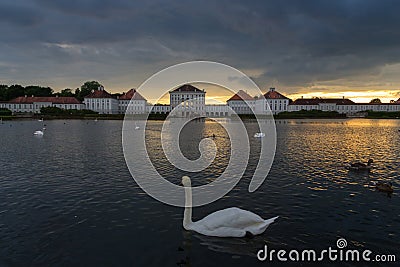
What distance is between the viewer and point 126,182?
16578mm

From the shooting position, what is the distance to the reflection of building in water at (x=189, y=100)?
167 metres

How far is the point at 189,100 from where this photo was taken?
174500 millimetres

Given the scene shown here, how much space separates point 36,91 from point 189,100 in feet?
281

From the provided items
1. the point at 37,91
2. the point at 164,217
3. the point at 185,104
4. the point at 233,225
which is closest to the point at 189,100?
the point at 185,104

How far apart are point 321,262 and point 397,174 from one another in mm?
13045

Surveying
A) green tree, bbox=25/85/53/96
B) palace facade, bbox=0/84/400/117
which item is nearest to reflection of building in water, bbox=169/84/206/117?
palace facade, bbox=0/84/400/117

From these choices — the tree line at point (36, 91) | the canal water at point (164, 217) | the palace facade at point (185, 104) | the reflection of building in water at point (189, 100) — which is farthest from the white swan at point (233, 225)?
the tree line at point (36, 91)

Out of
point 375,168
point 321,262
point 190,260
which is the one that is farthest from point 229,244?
point 375,168

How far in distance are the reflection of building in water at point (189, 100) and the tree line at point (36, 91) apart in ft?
161

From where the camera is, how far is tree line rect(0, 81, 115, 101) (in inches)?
6698

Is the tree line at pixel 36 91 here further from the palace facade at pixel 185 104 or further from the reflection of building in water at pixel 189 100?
the reflection of building in water at pixel 189 100

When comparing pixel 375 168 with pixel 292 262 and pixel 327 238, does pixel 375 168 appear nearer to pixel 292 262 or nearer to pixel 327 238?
pixel 327 238

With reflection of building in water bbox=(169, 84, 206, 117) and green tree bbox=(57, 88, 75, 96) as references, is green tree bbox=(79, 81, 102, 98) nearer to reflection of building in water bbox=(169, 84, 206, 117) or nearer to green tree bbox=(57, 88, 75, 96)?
green tree bbox=(57, 88, 75, 96)

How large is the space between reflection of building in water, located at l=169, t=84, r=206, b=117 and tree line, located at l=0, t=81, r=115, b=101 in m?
49.1
